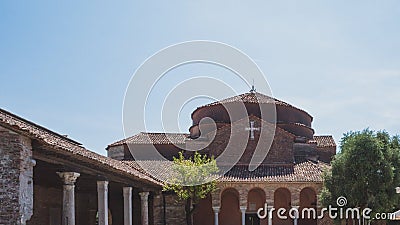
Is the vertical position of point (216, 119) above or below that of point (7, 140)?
above

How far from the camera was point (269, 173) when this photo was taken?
27.4 meters

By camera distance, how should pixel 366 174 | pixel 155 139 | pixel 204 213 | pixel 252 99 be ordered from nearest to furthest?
pixel 366 174 → pixel 204 213 → pixel 252 99 → pixel 155 139

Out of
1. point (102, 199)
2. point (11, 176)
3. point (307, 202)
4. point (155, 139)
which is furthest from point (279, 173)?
point (11, 176)

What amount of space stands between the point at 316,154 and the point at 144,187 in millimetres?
12124

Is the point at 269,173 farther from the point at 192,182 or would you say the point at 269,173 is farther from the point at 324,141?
the point at 324,141

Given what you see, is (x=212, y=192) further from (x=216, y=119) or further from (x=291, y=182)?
(x=216, y=119)

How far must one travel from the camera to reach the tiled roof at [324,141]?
3281cm

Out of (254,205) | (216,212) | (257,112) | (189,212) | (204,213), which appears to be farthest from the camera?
(257,112)

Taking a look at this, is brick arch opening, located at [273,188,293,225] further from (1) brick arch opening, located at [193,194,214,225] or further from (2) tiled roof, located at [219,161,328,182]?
(1) brick arch opening, located at [193,194,214,225]

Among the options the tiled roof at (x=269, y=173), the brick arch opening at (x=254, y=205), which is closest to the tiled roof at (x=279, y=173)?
the tiled roof at (x=269, y=173)

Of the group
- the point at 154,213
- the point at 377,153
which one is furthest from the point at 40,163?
the point at 377,153

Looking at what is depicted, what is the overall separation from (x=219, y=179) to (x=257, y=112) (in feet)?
20.4

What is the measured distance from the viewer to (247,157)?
29.1m

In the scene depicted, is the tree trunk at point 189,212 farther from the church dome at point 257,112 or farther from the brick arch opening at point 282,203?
the church dome at point 257,112
